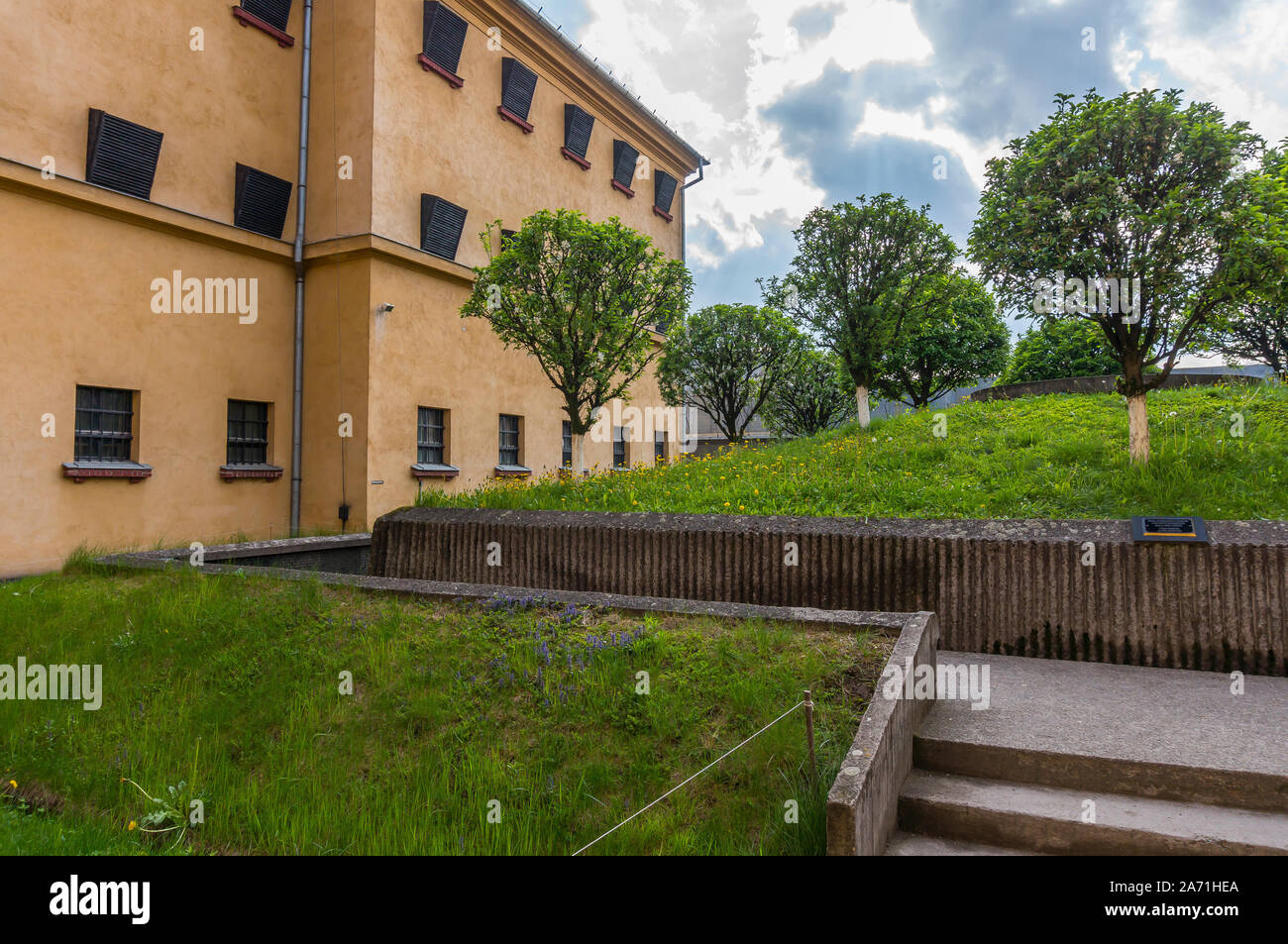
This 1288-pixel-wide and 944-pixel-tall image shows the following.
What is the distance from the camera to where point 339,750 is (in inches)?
145

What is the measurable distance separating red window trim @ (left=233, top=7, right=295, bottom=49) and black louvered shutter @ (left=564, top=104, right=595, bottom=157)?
7057mm

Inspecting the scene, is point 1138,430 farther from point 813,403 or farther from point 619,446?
point 813,403

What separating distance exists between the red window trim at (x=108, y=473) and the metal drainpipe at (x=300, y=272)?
102 inches

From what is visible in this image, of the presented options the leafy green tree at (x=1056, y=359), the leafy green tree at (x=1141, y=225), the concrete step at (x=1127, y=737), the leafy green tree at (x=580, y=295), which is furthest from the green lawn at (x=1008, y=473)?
the leafy green tree at (x=1056, y=359)

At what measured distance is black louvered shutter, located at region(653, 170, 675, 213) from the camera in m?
22.9

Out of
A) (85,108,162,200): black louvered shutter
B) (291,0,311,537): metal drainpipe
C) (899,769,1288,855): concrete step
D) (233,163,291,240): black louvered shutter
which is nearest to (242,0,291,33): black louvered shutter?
(291,0,311,537): metal drainpipe

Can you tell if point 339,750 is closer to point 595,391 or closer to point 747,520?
point 747,520

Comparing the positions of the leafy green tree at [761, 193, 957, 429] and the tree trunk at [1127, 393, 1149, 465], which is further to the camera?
the leafy green tree at [761, 193, 957, 429]

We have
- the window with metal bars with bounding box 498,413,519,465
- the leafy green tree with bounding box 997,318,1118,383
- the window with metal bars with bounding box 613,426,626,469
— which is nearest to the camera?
the window with metal bars with bounding box 498,413,519,465

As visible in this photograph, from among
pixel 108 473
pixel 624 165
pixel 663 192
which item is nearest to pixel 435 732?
pixel 108 473

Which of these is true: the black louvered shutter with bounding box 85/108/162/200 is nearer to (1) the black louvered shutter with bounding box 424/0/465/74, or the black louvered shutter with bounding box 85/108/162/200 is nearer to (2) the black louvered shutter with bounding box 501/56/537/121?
(1) the black louvered shutter with bounding box 424/0/465/74

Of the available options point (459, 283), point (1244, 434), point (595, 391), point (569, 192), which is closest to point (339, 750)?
point (595, 391)

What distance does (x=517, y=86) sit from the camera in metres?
16.7

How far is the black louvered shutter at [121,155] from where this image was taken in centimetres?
1047
